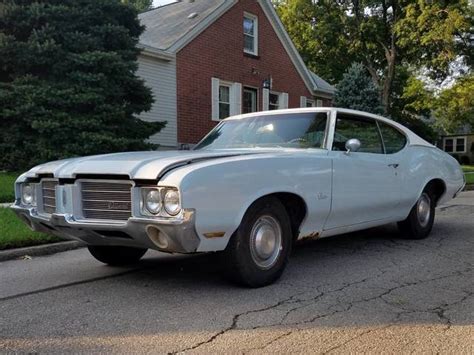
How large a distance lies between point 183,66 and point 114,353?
15.0 meters

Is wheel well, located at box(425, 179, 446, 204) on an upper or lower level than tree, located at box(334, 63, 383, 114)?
lower

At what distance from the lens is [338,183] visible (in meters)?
5.16

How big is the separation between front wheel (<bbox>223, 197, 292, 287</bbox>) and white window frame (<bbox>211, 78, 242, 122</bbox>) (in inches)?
555

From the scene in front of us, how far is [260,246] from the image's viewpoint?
4422 millimetres

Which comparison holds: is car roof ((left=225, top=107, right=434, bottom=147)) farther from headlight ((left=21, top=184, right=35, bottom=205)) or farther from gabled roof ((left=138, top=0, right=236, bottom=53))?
gabled roof ((left=138, top=0, right=236, bottom=53))

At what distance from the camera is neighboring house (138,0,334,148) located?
1692 centimetres

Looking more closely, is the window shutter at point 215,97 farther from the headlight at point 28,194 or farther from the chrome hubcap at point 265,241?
the chrome hubcap at point 265,241

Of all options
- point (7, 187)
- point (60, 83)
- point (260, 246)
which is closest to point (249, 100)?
point (60, 83)

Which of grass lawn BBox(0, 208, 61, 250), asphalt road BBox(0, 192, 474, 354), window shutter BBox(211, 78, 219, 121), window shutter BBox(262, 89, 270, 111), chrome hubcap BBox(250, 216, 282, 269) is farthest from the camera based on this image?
window shutter BBox(262, 89, 270, 111)

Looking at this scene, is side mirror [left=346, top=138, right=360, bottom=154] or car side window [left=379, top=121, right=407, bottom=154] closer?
side mirror [left=346, top=138, right=360, bottom=154]

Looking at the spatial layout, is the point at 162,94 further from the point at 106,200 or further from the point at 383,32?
the point at 383,32

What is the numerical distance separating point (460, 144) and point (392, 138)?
147ft

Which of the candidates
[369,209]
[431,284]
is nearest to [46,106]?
[369,209]

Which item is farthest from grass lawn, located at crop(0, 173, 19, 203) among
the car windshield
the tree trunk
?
the tree trunk
